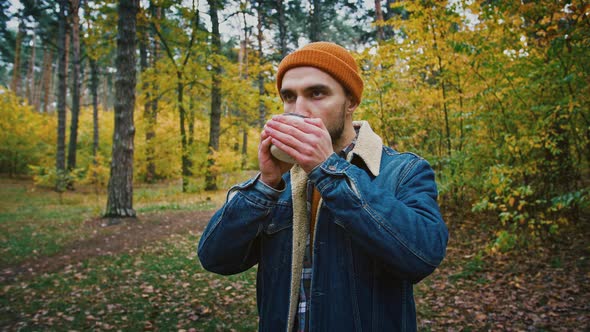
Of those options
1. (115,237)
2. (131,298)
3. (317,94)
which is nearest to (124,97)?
(115,237)

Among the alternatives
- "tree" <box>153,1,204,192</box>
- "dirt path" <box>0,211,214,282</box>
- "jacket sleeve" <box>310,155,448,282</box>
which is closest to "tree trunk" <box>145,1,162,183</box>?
"tree" <box>153,1,204,192</box>

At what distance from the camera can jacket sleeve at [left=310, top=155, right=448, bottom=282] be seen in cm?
119

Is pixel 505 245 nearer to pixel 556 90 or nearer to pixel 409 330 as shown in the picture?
pixel 556 90

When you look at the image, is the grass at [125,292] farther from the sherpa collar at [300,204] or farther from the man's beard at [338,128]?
the man's beard at [338,128]

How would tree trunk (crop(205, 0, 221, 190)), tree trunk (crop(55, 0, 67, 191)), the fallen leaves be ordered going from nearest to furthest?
the fallen leaves → tree trunk (crop(205, 0, 221, 190)) → tree trunk (crop(55, 0, 67, 191))

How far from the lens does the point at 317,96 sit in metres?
1.58

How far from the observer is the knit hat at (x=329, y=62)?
1556mm

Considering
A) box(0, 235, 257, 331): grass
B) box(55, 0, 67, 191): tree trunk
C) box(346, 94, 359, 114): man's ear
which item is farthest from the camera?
box(55, 0, 67, 191): tree trunk

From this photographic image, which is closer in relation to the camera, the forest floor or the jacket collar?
the jacket collar

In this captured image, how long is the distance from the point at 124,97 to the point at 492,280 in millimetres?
9681

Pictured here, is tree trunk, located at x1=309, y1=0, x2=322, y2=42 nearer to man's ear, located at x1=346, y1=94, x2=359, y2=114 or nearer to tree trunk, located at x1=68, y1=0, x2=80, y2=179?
tree trunk, located at x1=68, y1=0, x2=80, y2=179

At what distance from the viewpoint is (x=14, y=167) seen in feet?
78.5

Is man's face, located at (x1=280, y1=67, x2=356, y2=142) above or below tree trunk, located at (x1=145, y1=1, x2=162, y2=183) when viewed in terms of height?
below

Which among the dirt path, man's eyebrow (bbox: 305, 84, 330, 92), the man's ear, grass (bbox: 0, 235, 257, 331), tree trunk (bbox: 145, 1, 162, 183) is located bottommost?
grass (bbox: 0, 235, 257, 331)
